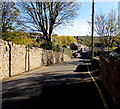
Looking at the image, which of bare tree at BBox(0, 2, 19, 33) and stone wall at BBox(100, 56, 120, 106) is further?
bare tree at BBox(0, 2, 19, 33)

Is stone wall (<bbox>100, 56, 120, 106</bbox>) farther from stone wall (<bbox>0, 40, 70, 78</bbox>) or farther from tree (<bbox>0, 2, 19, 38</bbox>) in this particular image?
tree (<bbox>0, 2, 19, 38</bbox>)

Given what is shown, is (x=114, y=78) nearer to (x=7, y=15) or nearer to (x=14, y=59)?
(x=14, y=59)

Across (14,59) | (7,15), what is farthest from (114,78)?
(7,15)

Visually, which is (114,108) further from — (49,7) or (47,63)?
(49,7)

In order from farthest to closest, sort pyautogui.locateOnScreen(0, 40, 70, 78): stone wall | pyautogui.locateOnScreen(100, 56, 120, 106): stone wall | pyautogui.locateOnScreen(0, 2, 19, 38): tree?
1. pyautogui.locateOnScreen(0, 2, 19, 38): tree
2. pyautogui.locateOnScreen(0, 40, 70, 78): stone wall
3. pyautogui.locateOnScreen(100, 56, 120, 106): stone wall

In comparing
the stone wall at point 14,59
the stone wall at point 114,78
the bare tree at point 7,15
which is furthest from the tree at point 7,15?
the stone wall at point 114,78

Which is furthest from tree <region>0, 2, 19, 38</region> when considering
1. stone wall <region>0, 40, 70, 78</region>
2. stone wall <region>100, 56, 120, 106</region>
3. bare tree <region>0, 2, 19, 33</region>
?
stone wall <region>100, 56, 120, 106</region>

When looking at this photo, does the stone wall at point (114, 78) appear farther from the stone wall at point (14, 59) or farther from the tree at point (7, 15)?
the tree at point (7, 15)

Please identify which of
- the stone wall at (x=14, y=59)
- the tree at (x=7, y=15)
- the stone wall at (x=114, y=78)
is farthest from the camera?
the tree at (x=7, y=15)

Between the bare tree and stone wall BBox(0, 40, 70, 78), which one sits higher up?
the bare tree

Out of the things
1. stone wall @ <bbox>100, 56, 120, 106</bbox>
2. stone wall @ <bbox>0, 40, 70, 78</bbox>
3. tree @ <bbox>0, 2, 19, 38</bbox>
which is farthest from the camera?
tree @ <bbox>0, 2, 19, 38</bbox>

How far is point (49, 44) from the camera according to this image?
2670 centimetres

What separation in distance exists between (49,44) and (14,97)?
20902 millimetres

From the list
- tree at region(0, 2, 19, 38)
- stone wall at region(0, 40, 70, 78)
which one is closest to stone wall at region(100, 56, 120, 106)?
stone wall at region(0, 40, 70, 78)
